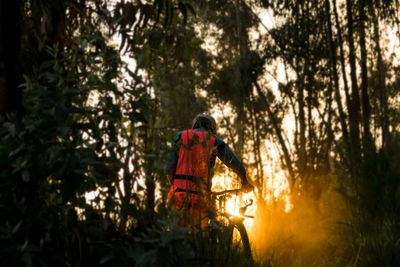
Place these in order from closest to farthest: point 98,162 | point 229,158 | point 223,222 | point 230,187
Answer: point 98,162, point 223,222, point 230,187, point 229,158

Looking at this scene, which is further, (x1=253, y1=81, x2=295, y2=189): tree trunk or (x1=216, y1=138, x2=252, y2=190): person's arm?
(x1=253, y1=81, x2=295, y2=189): tree trunk

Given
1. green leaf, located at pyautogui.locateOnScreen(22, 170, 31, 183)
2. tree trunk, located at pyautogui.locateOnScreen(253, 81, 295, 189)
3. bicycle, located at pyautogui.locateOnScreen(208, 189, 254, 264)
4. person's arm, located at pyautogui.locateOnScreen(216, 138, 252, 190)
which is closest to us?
green leaf, located at pyautogui.locateOnScreen(22, 170, 31, 183)

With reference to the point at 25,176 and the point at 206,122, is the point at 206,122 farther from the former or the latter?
the point at 25,176

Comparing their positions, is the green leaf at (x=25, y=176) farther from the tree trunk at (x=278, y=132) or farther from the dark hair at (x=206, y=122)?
the tree trunk at (x=278, y=132)

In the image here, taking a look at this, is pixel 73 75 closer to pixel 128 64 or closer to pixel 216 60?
pixel 128 64

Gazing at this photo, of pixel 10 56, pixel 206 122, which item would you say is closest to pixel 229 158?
pixel 206 122

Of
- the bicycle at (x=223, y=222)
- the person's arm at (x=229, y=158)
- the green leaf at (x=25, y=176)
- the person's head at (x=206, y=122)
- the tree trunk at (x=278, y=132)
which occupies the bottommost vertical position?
the bicycle at (x=223, y=222)

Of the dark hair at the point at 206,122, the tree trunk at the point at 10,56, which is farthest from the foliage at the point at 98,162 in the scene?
the dark hair at the point at 206,122

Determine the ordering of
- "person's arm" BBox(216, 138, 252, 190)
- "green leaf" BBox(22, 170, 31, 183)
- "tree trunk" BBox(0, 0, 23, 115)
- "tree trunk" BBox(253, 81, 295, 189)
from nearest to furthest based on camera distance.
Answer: "green leaf" BBox(22, 170, 31, 183)
"tree trunk" BBox(0, 0, 23, 115)
"person's arm" BBox(216, 138, 252, 190)
"tree trunk" BBox(253, 81, 295, 189)

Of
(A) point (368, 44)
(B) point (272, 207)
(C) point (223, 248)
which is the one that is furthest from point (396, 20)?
(C) point (223, 248)

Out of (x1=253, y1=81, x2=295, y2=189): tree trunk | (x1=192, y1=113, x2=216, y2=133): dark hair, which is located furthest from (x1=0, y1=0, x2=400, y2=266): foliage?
(x1=253, y1=81, x2=295, y2=189): tree trunk

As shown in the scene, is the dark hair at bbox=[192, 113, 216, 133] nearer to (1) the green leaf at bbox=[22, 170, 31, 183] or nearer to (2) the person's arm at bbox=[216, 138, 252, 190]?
(2) the person's arm at bbox=[216, 138, 252, 190]

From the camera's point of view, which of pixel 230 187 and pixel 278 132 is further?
pixel 278 132

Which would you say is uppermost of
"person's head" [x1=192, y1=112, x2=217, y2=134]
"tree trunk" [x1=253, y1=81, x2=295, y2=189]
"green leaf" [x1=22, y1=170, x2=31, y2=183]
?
"tree trunk" [x1=253, y1=81, x2=295, y2=189]
